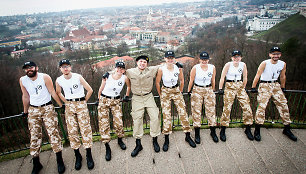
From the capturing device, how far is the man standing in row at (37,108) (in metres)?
3.73

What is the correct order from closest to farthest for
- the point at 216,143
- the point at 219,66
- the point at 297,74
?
the point at 216,143, the point at 297,74, the point at 219,66

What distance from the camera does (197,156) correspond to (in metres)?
4.10

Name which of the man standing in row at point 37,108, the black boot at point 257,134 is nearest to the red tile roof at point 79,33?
the man standing in row at point 37,108

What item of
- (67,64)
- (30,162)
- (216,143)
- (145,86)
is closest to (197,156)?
(216,143)

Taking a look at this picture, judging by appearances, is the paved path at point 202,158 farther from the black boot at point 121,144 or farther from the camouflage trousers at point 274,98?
the camouflage trousers at point 274,98

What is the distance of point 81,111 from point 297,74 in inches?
1084

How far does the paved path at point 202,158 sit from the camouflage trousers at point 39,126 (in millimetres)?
514

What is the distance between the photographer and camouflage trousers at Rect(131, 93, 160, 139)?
161 inches

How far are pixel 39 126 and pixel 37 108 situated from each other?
0.42 meters

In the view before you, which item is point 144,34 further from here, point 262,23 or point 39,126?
point 39,126

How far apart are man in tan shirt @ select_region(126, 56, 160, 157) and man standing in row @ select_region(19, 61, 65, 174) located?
1690 millimetres

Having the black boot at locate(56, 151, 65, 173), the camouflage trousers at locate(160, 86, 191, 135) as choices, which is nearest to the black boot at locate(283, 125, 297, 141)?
the camouflage trousers at locate(160, 86, 191, 135)

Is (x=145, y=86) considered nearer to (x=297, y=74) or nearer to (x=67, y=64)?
(x=67, y=64)

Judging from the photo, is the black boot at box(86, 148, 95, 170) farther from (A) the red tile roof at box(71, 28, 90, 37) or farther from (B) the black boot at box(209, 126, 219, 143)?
(A) the red tile roof at box(71, 28, 90, 37)
